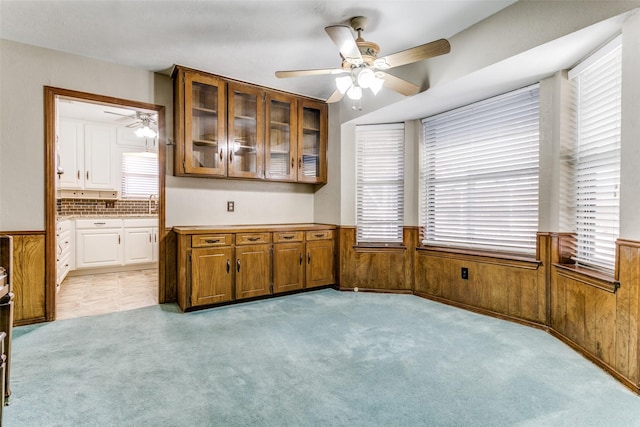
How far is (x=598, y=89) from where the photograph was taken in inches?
96.0

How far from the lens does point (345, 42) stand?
2.16 m

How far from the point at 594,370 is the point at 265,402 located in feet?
7.06

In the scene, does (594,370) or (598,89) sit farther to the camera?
(598,89)

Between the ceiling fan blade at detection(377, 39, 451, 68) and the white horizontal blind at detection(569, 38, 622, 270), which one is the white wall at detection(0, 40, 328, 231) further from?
the white horizontal blind at detection(569, 38, 622, 270)

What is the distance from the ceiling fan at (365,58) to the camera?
7.06ft

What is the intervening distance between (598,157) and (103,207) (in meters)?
6.53

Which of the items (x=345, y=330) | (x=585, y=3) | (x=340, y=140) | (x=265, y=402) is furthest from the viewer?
(x=340, y=140)

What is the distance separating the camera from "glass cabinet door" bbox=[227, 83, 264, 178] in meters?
3.74

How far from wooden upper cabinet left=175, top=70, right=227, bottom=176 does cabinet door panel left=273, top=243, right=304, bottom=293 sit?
1124mm

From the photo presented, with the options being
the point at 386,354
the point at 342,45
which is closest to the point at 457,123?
the point at 342,45

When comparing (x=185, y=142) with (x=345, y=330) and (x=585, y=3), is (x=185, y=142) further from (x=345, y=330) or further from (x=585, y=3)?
(x=585, y=3)

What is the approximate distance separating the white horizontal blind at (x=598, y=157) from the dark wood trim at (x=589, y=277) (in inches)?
4.6

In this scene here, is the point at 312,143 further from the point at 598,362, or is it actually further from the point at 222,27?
the point at 598,362

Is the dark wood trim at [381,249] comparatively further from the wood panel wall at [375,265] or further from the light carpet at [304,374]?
the light carpet at [304,374]
